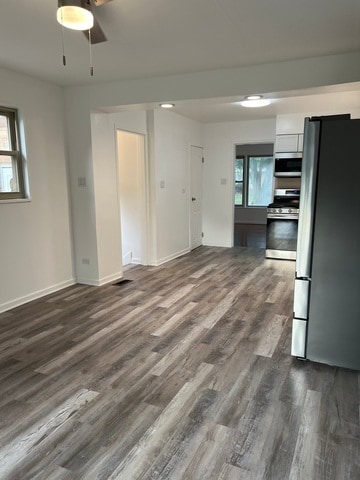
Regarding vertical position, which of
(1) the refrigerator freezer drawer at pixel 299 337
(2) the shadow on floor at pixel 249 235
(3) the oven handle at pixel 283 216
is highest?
(3) the oven handle at pixel 283 216

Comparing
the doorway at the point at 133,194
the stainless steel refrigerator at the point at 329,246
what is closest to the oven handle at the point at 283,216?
the doorway at the point at 133,194

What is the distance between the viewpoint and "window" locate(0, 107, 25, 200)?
3.66 m

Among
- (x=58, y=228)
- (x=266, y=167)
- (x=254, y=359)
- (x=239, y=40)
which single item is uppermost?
(x=239, y=40)

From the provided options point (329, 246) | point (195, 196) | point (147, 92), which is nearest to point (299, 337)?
point (329, 246)

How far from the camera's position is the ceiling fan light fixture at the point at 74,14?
74.1 inches

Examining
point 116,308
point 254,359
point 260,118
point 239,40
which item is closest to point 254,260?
point 260,118

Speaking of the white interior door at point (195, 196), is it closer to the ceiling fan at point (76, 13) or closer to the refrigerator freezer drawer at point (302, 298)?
the refrigerator freezer drawer at point (302, 298)

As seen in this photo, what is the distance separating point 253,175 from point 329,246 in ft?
26.3

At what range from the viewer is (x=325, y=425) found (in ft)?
6.39

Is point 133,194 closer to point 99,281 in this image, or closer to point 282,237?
point 99,281

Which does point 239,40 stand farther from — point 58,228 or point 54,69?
point 58,228

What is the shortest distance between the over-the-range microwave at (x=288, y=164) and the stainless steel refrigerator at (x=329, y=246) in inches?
152

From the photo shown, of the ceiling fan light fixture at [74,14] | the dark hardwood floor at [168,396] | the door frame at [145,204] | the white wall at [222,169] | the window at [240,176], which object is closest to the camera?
the dark hardwood floor at [168,396]

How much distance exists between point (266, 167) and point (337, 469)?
29.7ft
